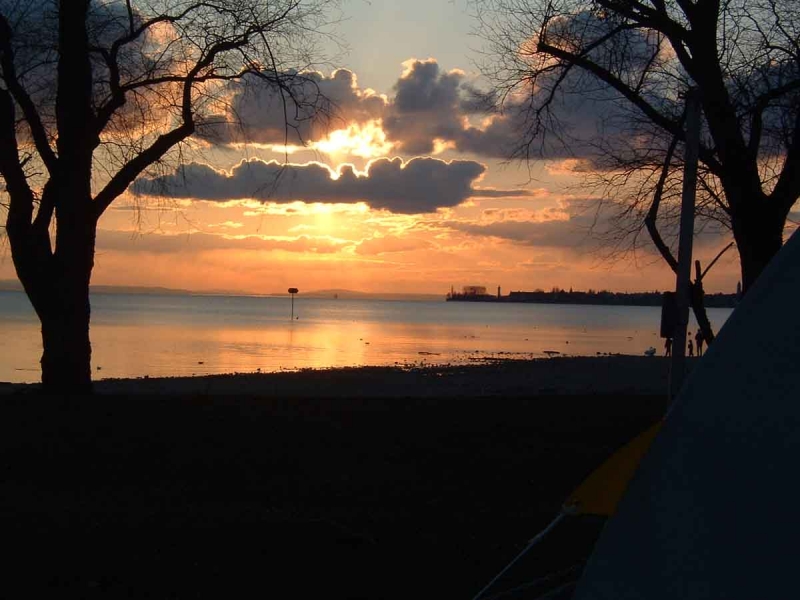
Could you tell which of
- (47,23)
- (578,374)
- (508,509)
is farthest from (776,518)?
(578,374)

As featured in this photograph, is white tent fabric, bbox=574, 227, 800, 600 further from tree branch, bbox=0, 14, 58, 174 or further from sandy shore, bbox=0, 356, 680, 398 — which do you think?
sandy shore, bbox=0, 356, 680, 398

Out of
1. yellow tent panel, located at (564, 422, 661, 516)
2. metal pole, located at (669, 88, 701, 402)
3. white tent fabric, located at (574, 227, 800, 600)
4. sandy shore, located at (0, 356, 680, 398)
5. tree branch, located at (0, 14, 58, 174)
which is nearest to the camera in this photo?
white tent fabric, located at (574, 227, 800, 600)

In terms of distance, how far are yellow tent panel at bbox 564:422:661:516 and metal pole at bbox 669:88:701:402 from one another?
233cm

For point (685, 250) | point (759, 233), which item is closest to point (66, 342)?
point (685, 250)

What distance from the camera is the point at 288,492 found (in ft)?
28.2

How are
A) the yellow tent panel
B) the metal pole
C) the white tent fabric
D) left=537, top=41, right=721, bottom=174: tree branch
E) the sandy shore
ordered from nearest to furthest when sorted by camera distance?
the white tent fabric < the yellow tent panel < the metal pole < left=537, top=41, right=721, bottom=174: tree branch < the sandy shore

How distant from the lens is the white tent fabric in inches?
133

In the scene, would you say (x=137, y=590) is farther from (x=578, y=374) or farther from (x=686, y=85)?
(x=578, y=374)

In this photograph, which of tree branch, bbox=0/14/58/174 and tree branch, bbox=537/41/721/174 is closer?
tree branch, bbox=537/41/721/174

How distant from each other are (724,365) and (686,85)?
8824 millimetres

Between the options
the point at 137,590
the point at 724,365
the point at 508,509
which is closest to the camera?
the point at 724,365

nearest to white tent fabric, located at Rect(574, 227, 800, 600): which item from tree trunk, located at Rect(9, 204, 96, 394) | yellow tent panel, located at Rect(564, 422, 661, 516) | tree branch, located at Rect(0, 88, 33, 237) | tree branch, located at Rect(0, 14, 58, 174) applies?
yellow tent panel, located at Rect(564, 422, 661, 516)

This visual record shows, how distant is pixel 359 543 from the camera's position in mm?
7137

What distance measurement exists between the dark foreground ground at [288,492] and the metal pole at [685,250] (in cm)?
168
